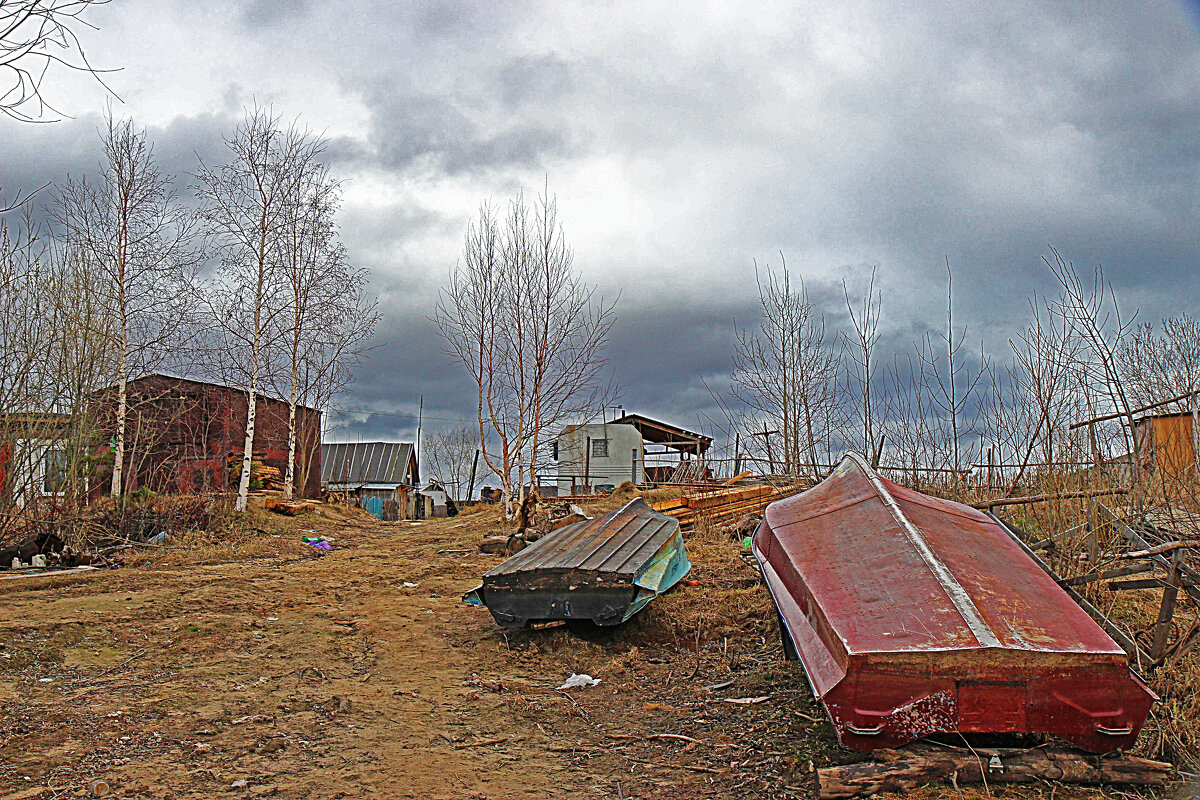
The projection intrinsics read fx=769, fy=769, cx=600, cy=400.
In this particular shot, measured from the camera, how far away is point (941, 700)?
3217 millimetres

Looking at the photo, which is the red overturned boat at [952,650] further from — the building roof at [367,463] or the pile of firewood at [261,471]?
the building roof at [367,463]

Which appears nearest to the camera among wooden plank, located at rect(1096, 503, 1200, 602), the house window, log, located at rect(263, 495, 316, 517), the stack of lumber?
wooden plank, located at rect(1096, 503, 1200, 602)

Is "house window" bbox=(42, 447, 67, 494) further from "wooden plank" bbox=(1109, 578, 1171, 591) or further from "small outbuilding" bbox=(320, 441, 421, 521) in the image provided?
"small outbuilding" bbox=(320, 441, 421, 521)

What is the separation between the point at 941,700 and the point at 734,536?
777cm

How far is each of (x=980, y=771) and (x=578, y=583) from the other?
3.33 metres

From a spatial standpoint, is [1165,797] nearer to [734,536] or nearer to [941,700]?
[941,700]

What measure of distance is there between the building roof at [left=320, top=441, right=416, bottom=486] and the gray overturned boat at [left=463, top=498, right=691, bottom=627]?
3116 cm

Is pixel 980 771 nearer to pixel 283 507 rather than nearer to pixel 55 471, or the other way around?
pixel 55 471

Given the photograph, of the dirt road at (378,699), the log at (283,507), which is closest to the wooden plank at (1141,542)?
the dirt road at (378,699)

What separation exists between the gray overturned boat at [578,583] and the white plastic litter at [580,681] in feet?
1.77

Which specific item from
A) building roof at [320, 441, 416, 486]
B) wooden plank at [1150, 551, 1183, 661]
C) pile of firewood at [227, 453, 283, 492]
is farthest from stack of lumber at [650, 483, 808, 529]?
building roof at [320, 441, 416, 486]

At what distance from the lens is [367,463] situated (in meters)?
38.8

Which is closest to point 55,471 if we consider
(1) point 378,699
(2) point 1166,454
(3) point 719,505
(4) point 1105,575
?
(1) point 378,699

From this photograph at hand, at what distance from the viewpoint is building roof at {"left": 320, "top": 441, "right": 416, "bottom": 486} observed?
37.6 meters
